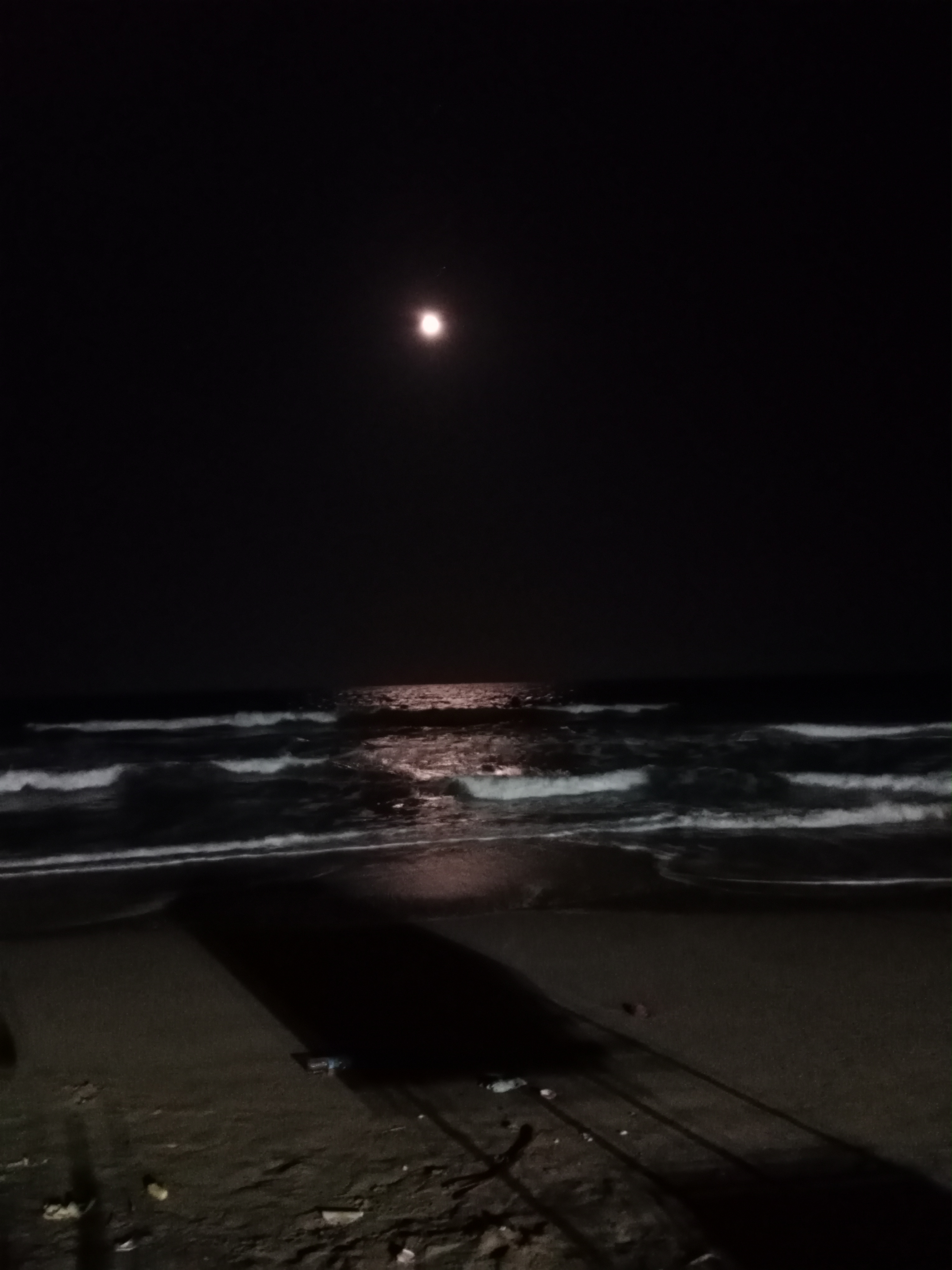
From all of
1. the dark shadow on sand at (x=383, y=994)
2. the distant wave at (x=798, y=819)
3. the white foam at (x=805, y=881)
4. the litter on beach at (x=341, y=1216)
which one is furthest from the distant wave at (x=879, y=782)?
the litter on beach at (x=341, y=1216)

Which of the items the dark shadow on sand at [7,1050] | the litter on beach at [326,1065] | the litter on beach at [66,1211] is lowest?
the litter on beach at [326,1065]

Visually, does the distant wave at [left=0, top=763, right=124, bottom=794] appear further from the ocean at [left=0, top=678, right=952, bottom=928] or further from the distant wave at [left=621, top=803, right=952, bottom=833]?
the distant wave at [left=621, top=803, right=952, bottom=833]

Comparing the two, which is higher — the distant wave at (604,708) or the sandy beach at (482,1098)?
the sandy beach at (482,1098)

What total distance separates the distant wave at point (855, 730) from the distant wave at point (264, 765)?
1458 centimetres

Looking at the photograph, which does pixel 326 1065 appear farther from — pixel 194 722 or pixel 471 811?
pixel 194 722

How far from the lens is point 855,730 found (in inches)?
1216

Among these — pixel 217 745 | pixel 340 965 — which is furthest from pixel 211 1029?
pixel 217 745

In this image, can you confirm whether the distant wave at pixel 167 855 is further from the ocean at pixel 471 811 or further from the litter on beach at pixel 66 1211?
the litter on beach at pixel 66 1211

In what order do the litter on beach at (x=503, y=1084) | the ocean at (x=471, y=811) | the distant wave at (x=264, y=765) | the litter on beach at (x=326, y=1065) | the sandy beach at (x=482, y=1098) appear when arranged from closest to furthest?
1. the sandy beach at (x=482, y=1098)
2. the litter on beach at (x=503, y=1084)
3. the litter on beach at (x=326, y=1065)
4. the ocean at (x=471, y=811)
5. the distant wave at (x=264, y=765)

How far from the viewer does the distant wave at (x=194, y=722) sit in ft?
109

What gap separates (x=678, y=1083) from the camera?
5613mm

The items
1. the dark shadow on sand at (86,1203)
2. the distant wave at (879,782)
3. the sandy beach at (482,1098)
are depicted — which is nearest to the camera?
the dark shadow on sand at (86,1203)

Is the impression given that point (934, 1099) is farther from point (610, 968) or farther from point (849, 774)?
point (849, 774)

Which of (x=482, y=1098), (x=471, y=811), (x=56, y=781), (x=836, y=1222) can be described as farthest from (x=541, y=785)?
(x=836, y=1222)
